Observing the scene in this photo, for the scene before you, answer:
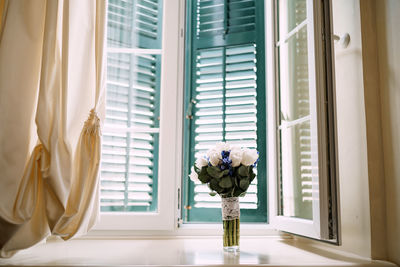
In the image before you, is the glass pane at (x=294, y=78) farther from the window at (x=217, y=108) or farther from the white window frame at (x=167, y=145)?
the white window frame at (x=167, y=145)

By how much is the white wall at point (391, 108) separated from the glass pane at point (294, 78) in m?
0.30

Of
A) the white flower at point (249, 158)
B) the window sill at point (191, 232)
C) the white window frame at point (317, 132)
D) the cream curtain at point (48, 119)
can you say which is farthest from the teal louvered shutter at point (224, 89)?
the cream curtain at point (48, 119)

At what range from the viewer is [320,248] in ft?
5.07

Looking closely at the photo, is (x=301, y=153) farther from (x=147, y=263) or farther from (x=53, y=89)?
(x=53, y=89)

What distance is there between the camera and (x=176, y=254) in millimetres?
1364

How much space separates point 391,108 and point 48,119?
1.22 metres

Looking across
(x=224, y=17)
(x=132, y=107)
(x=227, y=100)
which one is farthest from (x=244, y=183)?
(x=224, y=17)

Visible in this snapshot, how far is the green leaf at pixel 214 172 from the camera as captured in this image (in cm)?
140

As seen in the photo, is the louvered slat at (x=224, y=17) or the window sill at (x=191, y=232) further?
the louvered slat at (x=224, y=17)

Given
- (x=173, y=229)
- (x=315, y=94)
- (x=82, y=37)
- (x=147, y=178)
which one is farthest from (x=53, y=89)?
(x=315, y=94)

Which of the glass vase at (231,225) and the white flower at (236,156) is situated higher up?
the white flower at (236,156)

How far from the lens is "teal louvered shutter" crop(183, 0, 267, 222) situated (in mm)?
2078

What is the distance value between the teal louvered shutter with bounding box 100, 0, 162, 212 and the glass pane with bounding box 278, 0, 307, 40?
63cm

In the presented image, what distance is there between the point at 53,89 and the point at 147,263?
2.35 feet
